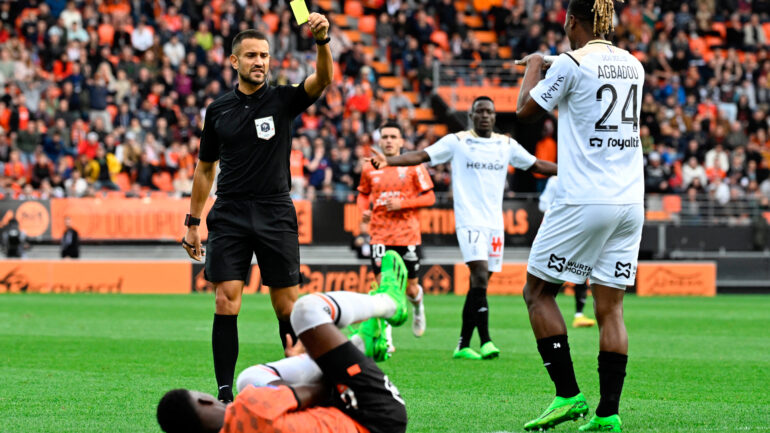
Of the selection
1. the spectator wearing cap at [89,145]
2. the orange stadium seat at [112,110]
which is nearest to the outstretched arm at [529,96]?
the spectator wearing cap at [89,145]

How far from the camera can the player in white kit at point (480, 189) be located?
11.1m

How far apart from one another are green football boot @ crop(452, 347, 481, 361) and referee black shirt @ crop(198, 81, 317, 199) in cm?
394

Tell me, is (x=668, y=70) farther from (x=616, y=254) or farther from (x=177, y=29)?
(x=616, y=254)

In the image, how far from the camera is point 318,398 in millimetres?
5023

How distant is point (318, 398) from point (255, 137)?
285 centimetres

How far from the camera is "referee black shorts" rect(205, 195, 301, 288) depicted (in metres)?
7.41

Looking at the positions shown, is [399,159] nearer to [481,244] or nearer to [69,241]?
[481,244]

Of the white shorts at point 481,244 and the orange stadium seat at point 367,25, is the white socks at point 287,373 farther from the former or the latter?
the orange stadium seat at point 367,25

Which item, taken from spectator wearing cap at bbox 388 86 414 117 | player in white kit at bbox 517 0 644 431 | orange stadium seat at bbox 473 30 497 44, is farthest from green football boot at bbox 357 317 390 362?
orange stadium seat at bbox 473 30 497 44

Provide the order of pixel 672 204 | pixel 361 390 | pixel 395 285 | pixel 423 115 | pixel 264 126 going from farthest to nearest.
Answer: pixel 423 115, pixel 672 204, pixel 264 126, pixel 395 285, pixel 361 390

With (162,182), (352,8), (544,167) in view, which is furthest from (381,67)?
(544,167)

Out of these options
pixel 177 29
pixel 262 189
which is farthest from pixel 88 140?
pixel 262 189

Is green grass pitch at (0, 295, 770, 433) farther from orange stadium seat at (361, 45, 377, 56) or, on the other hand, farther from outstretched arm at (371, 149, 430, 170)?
orange stadium seat at (361, 45, 377, 56)

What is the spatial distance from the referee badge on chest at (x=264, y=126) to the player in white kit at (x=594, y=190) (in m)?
1.82
